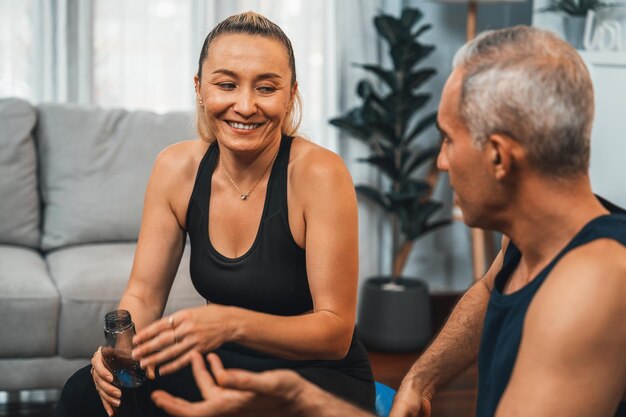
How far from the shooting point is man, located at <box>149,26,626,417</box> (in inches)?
38.5

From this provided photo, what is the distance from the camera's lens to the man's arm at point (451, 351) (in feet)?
4.76

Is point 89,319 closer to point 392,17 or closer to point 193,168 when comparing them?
point 193,168

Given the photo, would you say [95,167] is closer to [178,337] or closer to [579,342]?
[178,337]

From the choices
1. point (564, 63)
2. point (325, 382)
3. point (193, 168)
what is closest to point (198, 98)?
point (193, 168)

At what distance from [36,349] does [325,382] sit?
1324 millimetres

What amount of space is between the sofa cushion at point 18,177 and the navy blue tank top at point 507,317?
226cm

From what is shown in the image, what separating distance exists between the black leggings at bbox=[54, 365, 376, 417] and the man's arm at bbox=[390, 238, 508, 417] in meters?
0.22

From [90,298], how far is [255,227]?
3.51 feet

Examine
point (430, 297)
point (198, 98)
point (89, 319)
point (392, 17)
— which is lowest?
point (430, 297)

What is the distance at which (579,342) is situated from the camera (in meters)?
0.96

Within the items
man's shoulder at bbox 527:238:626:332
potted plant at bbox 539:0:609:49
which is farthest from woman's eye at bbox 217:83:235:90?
potted plant at bbox 539:0:609:49

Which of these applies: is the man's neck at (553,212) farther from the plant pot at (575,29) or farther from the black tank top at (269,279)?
the plant pot at (575,29)

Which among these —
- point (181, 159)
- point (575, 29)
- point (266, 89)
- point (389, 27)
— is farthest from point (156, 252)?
point (575, 29)

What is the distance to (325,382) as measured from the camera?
1.66m
